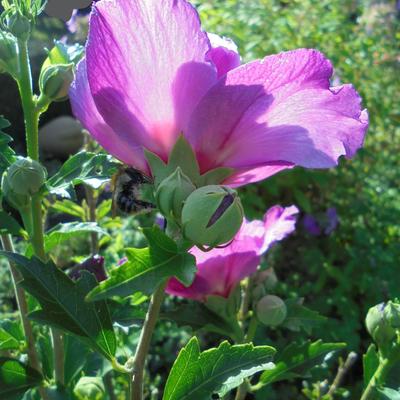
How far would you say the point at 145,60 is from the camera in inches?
17.2

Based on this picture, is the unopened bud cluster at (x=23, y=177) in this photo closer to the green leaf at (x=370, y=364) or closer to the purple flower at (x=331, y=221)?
the green leaf at (x=370, y=364)

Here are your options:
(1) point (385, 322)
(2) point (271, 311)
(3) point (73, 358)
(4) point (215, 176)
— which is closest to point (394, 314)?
(1) point (385, 322)

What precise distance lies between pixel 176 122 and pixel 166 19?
75 millimetres

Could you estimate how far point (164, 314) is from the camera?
0.66 m

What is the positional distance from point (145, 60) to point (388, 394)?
392mm

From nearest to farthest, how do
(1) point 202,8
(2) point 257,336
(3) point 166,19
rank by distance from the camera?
(3) point 166,19 → (2) point 257,336 → (1) point 202,8

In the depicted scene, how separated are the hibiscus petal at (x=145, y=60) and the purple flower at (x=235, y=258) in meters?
0.20

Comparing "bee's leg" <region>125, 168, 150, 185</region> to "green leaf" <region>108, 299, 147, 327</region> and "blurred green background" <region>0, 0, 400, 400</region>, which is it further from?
"blurred green background" <region>0, 0, 400, 400</region>

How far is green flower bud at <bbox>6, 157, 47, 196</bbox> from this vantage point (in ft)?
1.62

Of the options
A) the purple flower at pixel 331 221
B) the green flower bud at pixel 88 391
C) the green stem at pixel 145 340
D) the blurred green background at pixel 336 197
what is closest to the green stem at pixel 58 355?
→ the green flower bud at pixel 88 391

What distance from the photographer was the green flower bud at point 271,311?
2.22 ft

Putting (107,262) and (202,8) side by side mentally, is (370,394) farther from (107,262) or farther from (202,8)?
(202,8)

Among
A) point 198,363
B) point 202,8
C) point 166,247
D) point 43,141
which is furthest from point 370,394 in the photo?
point 43,141

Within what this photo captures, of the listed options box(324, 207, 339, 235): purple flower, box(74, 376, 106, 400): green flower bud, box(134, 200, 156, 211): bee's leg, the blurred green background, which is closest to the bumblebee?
box(134, 200, 156, 211): bee's leg
